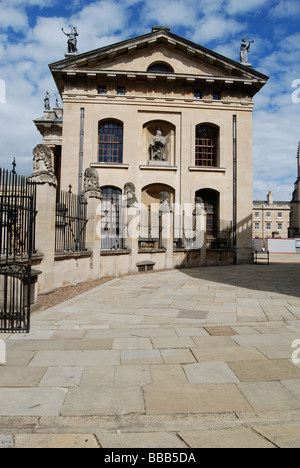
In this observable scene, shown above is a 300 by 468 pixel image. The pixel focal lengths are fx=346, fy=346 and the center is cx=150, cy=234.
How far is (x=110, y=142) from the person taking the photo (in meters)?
22.0

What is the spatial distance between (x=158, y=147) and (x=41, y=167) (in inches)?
542

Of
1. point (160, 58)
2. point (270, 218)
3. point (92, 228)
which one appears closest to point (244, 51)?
point (160, 58)

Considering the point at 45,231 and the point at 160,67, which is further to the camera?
the point at 160,67

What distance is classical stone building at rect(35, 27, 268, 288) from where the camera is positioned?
21125 millimetres

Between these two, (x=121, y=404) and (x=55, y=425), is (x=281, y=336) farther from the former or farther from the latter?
(x=55, y=425)

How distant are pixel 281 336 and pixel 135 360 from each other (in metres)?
2.44

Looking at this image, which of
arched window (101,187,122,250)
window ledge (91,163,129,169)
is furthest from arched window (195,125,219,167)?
arched window (101,187,122,250)

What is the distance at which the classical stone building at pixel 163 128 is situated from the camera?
69.3 feet

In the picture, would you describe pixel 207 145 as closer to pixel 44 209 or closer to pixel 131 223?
pixel 131 223

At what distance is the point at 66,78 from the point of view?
21266mm

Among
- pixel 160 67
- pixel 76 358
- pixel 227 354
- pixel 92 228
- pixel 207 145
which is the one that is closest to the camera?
pixel 76 358

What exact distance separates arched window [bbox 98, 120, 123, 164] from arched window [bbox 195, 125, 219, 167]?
5.02m

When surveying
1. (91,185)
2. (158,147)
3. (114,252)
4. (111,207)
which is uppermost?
(158,147)

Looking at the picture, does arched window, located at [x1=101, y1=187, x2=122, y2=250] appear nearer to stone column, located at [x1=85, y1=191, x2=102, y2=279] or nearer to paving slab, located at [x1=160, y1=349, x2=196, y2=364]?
stone column, located at [x1=85, y1=191, x2=102, y2=279]
